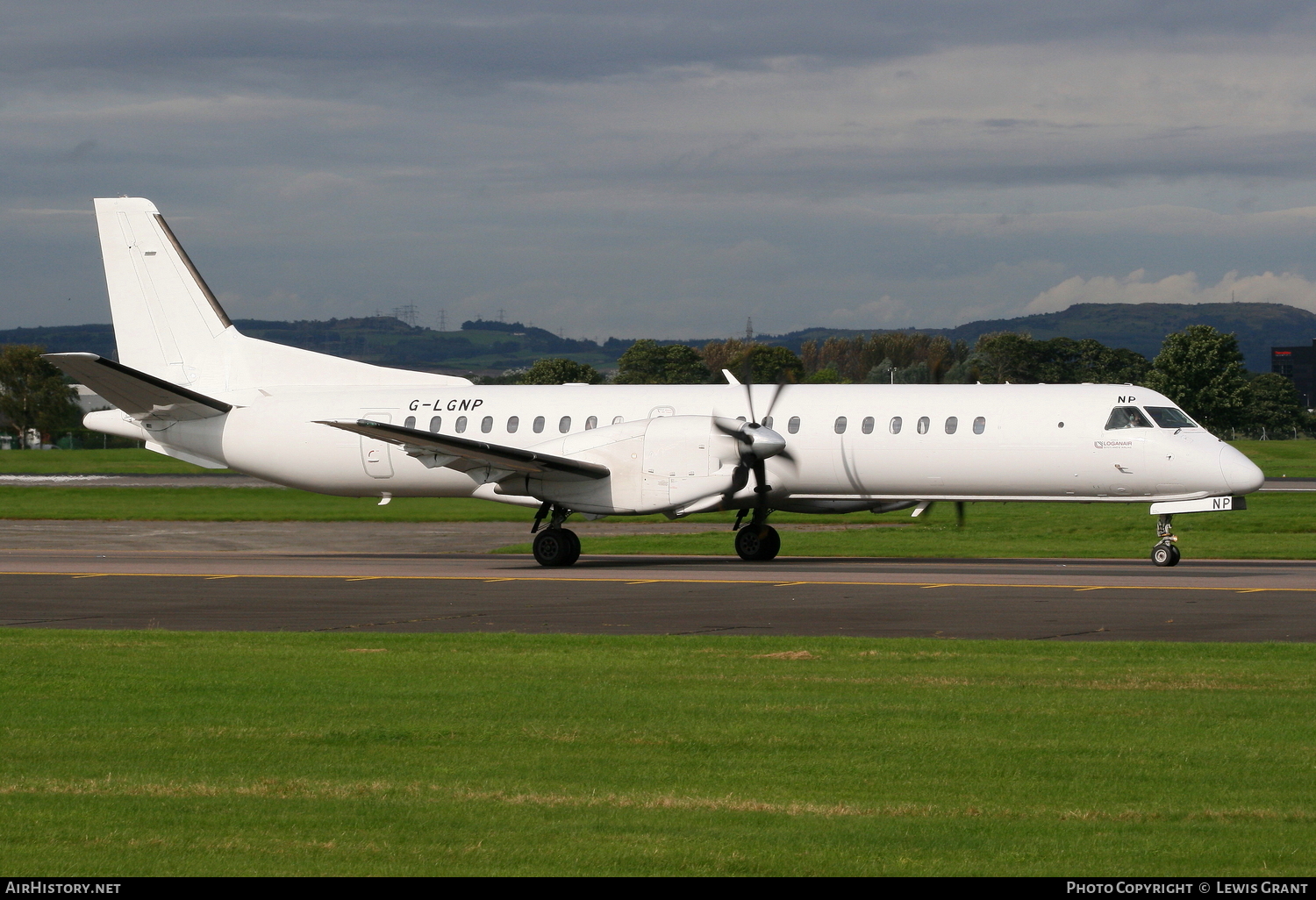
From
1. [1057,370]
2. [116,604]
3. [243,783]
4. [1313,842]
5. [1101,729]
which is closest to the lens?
[1313,842]

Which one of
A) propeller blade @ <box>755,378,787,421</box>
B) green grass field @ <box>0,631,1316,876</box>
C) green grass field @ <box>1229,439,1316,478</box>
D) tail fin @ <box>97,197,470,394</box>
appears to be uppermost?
tail fin @ <box>97,197,470,394</box>

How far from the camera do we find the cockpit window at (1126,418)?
26.6 metres

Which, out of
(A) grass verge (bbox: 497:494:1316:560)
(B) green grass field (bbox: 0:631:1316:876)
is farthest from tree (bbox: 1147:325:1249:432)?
(B) green grass field (bbox: 0:631:1316:876)

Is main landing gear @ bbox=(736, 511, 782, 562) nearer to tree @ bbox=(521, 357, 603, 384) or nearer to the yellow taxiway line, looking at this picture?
the yellow taxiway line

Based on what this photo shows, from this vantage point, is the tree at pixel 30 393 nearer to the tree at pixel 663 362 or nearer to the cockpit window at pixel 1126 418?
the tree at pixel 663 362

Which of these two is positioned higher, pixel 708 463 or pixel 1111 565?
pixel 708 463

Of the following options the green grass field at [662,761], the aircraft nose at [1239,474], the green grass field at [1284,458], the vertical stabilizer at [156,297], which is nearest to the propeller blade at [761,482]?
the aircraft nose at [1239,474]

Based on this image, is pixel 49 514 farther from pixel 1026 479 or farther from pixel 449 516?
pixel 1026 479

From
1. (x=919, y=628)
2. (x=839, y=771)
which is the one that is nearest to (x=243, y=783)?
(x=839, y=771)

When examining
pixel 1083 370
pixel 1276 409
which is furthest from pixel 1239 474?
pixel 1276 409

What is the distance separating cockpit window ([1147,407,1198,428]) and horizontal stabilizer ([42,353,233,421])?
761 inches

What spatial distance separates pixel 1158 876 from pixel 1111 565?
21.1 meters

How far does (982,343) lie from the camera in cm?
14350

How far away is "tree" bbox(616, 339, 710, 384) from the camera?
154 meters
